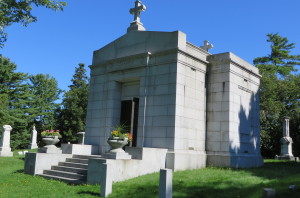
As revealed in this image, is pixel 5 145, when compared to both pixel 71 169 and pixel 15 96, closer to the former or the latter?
pixel 71 169

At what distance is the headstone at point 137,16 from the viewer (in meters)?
14.9

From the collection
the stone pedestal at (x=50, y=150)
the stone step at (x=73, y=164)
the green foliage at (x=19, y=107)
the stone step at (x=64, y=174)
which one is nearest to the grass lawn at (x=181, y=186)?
the stone step at (x=64, y=174)

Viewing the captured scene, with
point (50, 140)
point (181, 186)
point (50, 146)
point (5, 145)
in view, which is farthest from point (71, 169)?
point (5, 145)

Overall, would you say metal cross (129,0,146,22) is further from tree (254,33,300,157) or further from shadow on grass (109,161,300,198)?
tree (254,33,300,157)

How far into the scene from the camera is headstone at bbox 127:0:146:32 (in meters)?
14.9

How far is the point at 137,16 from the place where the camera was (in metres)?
15.1

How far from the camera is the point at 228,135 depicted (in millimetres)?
12734

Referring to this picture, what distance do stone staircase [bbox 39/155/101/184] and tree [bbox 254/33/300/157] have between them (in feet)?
68.1

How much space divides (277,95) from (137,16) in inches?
924

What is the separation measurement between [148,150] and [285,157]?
15.9 m

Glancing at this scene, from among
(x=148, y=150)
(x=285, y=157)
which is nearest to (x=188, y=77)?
(x=148, y=150)

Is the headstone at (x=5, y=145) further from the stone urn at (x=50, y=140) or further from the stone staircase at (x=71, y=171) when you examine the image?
the stone staircase at (x=71, y=171)

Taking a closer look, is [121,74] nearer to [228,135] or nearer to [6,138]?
[228,135]

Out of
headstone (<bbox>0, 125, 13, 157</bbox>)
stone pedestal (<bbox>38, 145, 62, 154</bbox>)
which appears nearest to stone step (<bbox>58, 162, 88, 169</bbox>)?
stone pedestal (<bbox>38, 145, 62, 154</bbox>)
